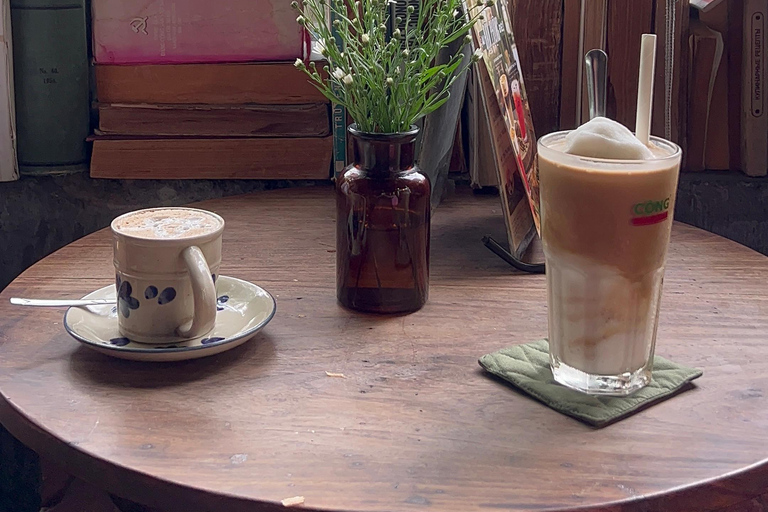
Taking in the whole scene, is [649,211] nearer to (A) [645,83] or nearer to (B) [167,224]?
(A) [645,83]

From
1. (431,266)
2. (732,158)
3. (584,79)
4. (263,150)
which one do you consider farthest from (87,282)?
(732,158)

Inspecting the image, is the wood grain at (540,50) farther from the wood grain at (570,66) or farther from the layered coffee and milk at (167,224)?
the layered coffee and milk at (167,224)

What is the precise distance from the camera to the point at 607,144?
693mm

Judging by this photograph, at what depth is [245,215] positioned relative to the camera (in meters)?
1.28

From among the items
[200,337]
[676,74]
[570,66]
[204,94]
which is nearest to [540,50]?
[570,66]

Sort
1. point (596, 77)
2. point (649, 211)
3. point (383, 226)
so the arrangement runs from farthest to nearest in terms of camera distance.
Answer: point (383, 226) < point (596, 77) < point (649, 211)

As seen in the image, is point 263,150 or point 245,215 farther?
point 263,150

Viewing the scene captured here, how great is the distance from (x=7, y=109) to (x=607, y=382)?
1.12 m

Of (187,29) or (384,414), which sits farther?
(187,29)

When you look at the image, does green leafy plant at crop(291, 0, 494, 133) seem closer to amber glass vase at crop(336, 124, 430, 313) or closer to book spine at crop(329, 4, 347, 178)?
amber glass vase at crop(336, 124, 430, 313)

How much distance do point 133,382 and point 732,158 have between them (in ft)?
3.84

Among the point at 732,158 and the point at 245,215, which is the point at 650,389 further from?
the point at 732,158

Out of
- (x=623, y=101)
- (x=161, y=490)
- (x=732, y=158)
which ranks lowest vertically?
(x=161, y=490)

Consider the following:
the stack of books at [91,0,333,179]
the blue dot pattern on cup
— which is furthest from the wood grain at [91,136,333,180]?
the blue dot pattern on cup
